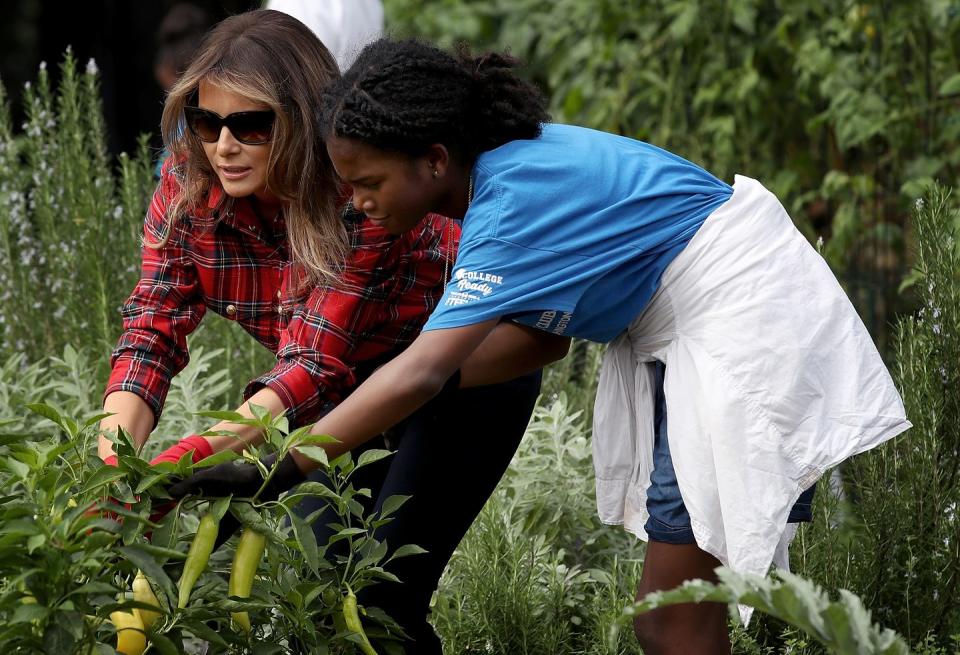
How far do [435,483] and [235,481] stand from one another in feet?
1.83

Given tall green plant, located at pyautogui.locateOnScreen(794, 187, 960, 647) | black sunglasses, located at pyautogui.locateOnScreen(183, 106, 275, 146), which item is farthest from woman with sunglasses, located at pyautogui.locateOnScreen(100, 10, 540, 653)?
tall green plant, located at pyautogui.locateOnScreen(794, 187, 960, 647)

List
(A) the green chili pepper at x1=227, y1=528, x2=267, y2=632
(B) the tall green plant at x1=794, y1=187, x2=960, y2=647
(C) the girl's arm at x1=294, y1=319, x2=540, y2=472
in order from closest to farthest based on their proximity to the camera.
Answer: (A) the green chili pepper at x1=227, y1=528, x2=267, y2=632 → (C) the girl's arm at x1=294, y1=319, x2=540, y2=472 → (B) the tall green plant at x1=794, y1=187, x2=960, y2=647

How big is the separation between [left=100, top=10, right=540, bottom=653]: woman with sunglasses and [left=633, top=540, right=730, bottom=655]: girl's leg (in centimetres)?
40

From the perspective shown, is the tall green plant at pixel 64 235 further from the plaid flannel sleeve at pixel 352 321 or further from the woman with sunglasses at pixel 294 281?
the plaid flannel sleeve at pixel 352 321

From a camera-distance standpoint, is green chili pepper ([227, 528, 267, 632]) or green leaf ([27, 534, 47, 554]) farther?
green chili pepper ([227, 528, 267, 632])

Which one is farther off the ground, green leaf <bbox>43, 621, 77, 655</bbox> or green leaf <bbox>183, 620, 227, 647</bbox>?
green leaf <bbox>43, 621, 77, 655</bbox>

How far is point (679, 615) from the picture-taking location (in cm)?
210

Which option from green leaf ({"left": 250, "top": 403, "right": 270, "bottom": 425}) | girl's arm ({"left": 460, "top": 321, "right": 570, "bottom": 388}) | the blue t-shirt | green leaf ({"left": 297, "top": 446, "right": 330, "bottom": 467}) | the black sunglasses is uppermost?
the black sunglasses

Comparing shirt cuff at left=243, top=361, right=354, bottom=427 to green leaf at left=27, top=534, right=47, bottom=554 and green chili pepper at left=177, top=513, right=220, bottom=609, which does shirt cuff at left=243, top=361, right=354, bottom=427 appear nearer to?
green chili pepper at left=177, top=513, right=220, bottom=609

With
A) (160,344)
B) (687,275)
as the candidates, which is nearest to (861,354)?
(687,275)

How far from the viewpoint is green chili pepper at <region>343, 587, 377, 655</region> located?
1880mm

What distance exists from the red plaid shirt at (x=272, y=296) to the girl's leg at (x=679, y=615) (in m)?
0.62

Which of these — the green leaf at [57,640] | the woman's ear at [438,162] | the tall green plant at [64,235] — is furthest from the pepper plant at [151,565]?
the tall green plant at [64,235]

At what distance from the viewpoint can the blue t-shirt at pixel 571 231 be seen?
1.98m
